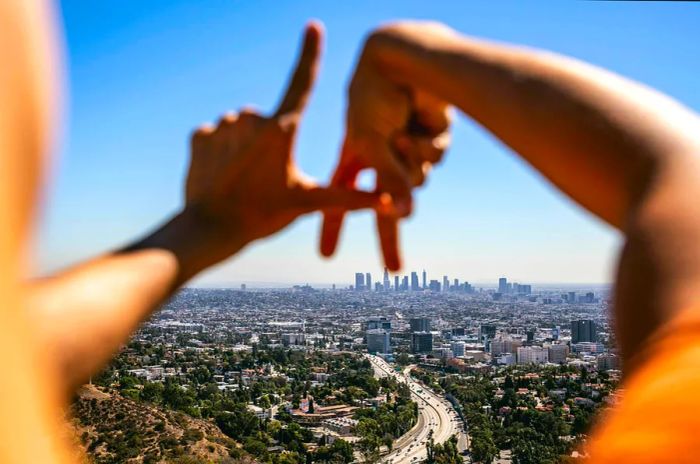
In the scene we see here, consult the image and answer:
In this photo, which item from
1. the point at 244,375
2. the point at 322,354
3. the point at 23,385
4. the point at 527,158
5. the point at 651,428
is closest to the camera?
the point at 23,385

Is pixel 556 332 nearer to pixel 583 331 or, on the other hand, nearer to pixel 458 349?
pixel 583 331

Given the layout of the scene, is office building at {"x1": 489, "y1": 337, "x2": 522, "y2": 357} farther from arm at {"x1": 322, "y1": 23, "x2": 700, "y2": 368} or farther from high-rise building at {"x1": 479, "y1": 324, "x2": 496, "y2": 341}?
arm at {"x1": 322, "y1": 23, "x2": 700, "y2": 368}

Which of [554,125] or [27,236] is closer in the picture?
[27,236]

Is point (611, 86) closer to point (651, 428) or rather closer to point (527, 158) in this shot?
point (527, 158)

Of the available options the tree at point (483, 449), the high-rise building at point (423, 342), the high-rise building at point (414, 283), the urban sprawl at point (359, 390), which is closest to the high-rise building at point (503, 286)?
the high-rise building at point (414, 283)

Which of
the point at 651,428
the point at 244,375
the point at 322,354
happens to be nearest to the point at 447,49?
the point at 651,428

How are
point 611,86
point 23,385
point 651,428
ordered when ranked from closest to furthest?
1. point 23,385
2. point 651,428
3. point 611,86

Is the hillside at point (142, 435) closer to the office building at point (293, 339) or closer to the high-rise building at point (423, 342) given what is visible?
the office building at point (293, 339)

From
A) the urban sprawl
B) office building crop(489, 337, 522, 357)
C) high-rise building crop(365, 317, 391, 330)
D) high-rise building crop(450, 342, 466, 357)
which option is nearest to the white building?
the urban sprawl
